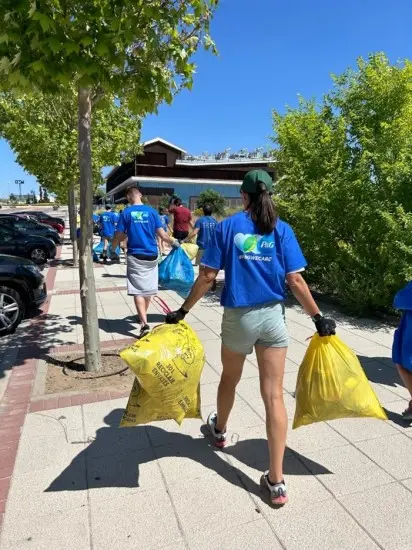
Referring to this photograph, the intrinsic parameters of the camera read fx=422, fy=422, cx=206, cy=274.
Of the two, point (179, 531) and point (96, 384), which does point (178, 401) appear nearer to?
point (179, 531)

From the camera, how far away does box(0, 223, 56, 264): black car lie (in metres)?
12.4

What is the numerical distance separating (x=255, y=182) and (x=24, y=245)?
12.4 meters

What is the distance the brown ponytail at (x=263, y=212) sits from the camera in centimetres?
235

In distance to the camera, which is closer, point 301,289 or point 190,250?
point 301,289

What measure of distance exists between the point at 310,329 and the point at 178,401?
3.91 metres

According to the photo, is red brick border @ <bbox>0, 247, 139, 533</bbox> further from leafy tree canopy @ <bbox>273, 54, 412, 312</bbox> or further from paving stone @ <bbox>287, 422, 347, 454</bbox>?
leafy tree canopy @ <bbox>273, 54, 412, 312</bbox>

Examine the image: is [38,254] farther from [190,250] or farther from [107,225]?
[190,250]

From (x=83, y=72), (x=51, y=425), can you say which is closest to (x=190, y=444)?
(x=51, y=425)

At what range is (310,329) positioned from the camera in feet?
19.9

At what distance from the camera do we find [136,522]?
2326mm

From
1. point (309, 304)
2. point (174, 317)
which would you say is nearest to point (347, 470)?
point (309, 304)

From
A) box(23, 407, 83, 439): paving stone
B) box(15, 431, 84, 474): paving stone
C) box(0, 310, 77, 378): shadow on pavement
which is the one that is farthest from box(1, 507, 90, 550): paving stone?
box(0, 310, 77, 378): shadow on pavement

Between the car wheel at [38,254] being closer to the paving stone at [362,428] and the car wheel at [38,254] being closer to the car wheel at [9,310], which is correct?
the car wheel at [9,310]

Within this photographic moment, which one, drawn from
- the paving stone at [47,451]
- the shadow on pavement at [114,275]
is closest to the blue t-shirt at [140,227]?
the paving stone at [47,451]
